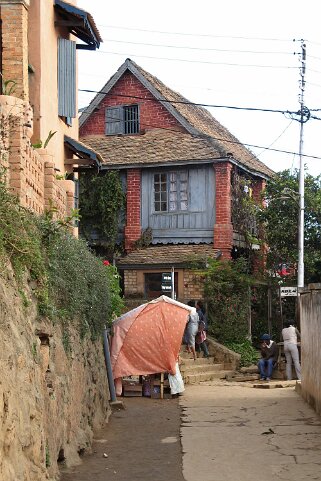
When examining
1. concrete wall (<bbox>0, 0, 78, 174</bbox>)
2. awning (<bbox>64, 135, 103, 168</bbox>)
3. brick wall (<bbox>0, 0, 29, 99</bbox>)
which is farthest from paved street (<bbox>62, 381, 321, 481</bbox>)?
brick wall (<bbox>0, 0, 29, 99</bbox>)

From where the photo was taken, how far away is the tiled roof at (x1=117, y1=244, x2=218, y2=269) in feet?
92.3

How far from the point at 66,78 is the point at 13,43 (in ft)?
17.1

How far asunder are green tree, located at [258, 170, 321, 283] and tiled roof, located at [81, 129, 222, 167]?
277 cm

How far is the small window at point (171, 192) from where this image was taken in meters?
29.6

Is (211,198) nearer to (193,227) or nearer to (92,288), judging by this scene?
(193,227)

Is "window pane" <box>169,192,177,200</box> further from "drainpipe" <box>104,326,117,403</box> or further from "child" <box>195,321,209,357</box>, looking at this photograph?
"drainpipe" <box>104,326,117,403</box>

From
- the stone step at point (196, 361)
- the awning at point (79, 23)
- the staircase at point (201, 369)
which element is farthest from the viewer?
the stone step at point (196, 361)

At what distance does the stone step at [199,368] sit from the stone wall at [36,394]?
973cm

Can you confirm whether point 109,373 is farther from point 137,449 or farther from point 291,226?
point 291,226

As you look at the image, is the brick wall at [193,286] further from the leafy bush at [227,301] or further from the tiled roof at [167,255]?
the tiled roof at [167,255]

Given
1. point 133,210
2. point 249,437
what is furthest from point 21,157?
point 133,210

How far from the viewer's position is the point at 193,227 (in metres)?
29.4

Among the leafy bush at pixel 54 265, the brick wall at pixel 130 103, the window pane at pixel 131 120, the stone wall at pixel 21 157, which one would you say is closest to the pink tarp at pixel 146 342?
the leafy bush at pixel 54 265

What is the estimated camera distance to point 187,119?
99.8 ft
